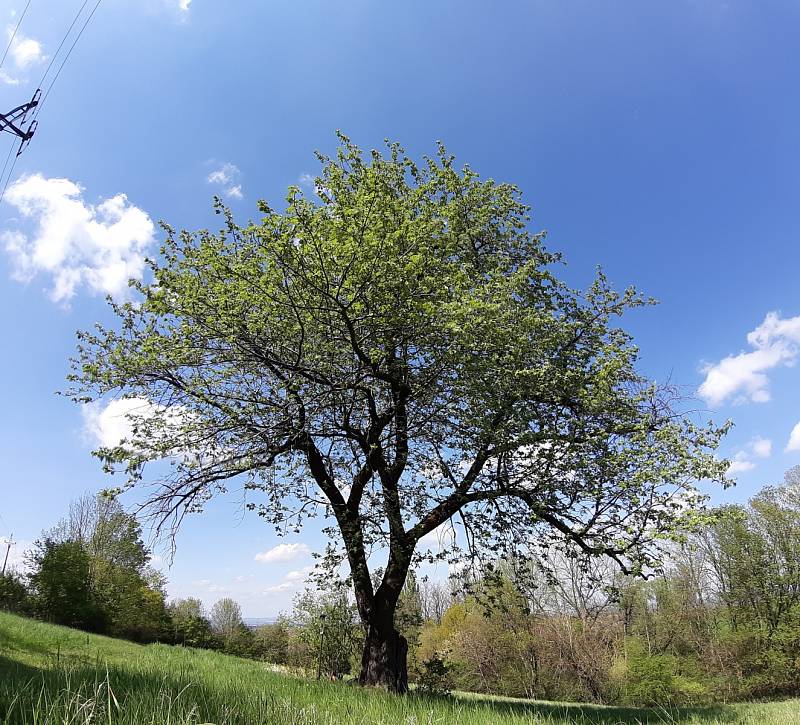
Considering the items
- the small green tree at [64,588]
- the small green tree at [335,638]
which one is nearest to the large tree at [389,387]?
the small green tree at [335,638]

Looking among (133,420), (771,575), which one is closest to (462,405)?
(133,420)

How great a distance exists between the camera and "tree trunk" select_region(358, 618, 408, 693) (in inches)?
406

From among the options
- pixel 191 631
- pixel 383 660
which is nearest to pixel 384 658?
pixel 383 660

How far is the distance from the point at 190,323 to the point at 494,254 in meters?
7.88

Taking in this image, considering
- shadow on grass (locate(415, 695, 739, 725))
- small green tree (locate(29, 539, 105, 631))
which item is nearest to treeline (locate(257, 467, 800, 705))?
small green tree (locate(29, 539, 105, 631))

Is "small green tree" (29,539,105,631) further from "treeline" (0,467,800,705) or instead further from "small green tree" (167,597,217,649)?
"small green tree" (167,597,217,649)

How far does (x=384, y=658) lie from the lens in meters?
10.5

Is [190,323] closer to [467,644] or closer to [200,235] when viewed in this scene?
[200,235]

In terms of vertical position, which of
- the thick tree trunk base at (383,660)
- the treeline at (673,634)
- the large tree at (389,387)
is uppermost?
the large tree at (389,387)

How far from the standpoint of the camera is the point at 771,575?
27.4m

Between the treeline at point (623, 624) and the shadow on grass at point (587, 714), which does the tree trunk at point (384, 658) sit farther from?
the treeline at point (623, 624)

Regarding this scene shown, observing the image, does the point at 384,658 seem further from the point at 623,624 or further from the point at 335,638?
the point at 623,624

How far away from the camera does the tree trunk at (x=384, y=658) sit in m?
10.3

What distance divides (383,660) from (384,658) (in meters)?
0.05
